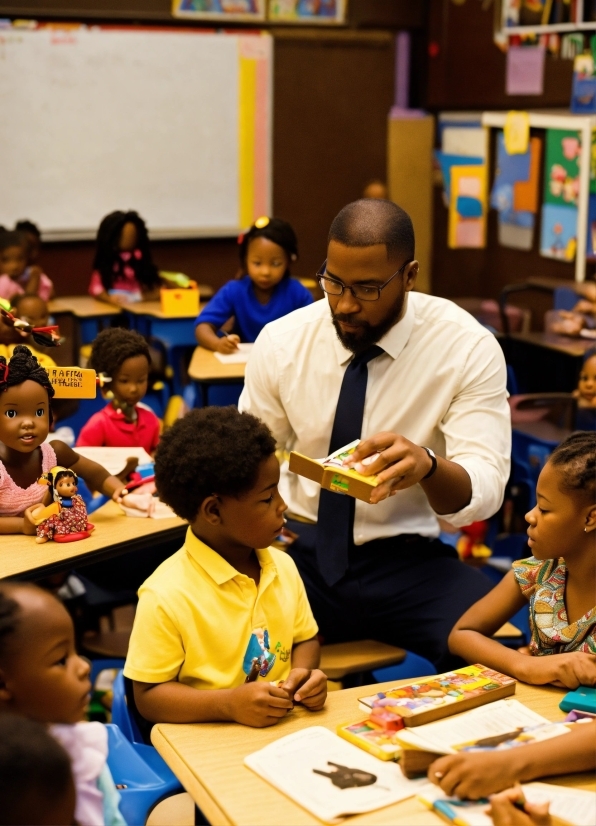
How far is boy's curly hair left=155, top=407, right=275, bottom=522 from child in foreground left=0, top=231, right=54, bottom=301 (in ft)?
11.9

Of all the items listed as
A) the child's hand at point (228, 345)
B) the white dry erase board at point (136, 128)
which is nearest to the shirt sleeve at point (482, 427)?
the child's hand at point (228, 345)

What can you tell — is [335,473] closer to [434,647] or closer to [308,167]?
[434,647]

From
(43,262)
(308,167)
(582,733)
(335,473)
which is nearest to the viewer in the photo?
(582,733)

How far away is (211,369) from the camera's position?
4176 millimetres

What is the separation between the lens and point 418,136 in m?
8.27

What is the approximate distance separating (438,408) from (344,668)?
70 centimetres

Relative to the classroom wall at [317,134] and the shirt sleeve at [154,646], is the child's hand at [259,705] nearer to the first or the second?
the shirt sleeve at [154,646]

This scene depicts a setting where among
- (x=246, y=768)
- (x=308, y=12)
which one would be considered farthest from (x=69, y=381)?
(x=308, y=12)

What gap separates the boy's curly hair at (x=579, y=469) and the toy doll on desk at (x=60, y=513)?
1200 mm

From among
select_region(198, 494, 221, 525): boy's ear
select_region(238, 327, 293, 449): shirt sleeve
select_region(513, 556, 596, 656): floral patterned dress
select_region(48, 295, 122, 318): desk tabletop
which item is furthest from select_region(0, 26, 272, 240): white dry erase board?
select_region(513, 556, 596, 656): floral patterned dress

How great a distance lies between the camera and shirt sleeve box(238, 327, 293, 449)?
2.82m

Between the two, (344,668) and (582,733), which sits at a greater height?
(582,733)

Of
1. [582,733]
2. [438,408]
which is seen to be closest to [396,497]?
[438,408]

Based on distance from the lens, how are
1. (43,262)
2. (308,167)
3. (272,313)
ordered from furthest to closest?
(308,167) < (43,262) < (272,313)
